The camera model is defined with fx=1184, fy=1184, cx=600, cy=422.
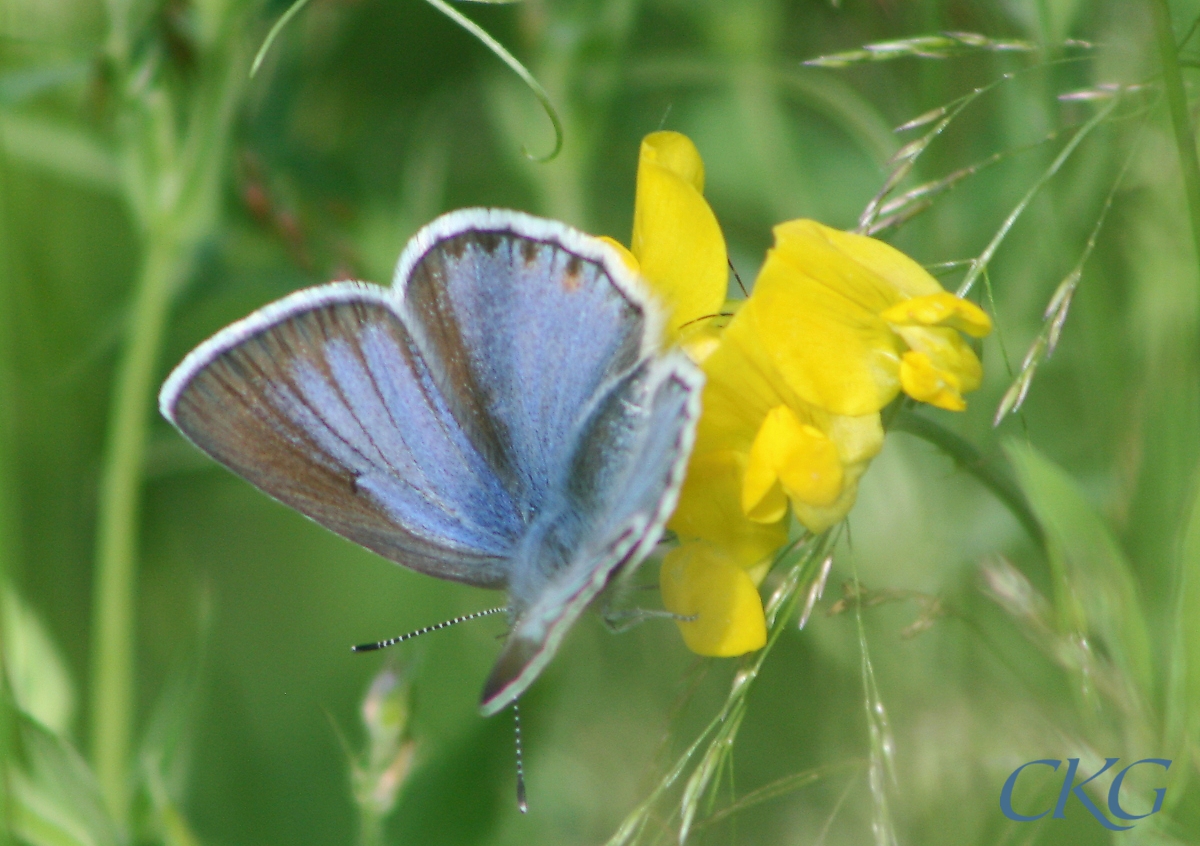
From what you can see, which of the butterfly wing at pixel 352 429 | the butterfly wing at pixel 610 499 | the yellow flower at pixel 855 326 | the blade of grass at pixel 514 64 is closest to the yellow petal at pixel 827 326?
the yellow flower at pixel 855 326

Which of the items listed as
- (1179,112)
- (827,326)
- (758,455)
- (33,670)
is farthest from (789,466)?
(33,670)

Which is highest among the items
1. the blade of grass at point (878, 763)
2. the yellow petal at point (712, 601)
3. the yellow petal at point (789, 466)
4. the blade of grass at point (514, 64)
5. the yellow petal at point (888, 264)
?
the blade of grass at point (514, 64)

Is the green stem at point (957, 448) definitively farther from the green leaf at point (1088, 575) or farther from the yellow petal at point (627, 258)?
the yellow petal at point (627, 258)

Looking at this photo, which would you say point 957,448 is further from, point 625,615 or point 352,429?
point 352,429

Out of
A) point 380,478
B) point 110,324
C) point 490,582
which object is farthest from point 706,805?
point 110,324

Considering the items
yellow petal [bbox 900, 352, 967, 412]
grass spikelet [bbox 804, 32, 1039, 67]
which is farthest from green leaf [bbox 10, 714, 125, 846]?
grass spikelet [bbox 804, 32, 1039, 67]

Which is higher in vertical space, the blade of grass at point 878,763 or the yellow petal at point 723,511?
the yellow petal at point 723,511

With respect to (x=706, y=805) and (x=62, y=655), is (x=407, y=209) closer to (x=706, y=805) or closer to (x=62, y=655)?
(x=62, y=655)
